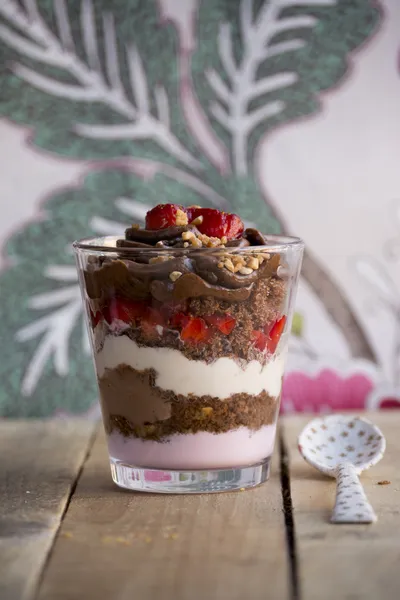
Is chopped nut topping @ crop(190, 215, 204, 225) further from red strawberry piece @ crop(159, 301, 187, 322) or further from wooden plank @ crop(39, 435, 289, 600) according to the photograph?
wooden plank @ crop(39, 435, 289, 600)

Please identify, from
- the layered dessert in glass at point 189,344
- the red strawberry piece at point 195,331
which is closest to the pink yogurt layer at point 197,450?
the layered dessert in glass at point 189,344

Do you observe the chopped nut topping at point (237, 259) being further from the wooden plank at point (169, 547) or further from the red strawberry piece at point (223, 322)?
the wooden plank at point (169, 547)

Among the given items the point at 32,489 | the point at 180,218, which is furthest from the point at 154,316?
the point at 32,489

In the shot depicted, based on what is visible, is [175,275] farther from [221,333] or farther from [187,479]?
[187,479]

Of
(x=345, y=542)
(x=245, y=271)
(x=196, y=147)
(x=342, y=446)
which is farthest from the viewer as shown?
(x=196, y=147)

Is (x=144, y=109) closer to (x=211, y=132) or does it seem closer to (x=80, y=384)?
(x=211, y=132)

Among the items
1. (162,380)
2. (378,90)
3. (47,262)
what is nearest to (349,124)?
(378,90)

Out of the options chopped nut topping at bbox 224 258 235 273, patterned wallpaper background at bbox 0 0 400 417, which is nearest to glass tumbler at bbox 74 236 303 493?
chopped nut topping at bbox 224 258 235 273
